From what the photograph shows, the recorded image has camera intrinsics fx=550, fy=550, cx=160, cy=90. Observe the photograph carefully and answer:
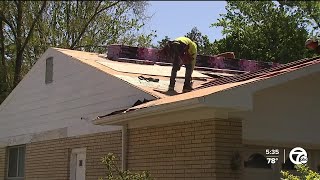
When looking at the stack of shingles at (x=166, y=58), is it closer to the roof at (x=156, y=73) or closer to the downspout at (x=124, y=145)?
the roof at (x=156, y=73)

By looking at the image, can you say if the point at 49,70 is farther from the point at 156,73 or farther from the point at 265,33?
the point at 265,33

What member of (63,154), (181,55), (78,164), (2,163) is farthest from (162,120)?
(2,163)

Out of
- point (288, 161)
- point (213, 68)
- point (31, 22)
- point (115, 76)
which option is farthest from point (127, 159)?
point (31, 22)

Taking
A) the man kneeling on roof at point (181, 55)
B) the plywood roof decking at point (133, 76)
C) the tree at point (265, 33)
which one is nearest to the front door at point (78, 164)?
the plywood roof decking at point (133, 76)

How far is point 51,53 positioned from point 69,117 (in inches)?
91.9

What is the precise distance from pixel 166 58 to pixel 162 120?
4341 millimetres

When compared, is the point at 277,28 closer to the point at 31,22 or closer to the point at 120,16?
the point at 120,16

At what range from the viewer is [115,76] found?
41.5ft

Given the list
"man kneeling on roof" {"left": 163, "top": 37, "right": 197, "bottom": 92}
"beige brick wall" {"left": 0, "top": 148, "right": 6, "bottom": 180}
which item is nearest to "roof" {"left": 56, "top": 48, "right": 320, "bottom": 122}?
"man kneeling on roof" {"left": 163, "top": 37, "right": 197, "bottom": 92}

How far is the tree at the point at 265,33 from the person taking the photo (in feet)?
112

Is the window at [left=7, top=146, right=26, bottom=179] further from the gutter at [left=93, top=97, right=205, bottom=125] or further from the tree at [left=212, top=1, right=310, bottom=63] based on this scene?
the tree at [left=212, top=1, right=310, bottom=63]

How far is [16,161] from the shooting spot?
17.3 meters

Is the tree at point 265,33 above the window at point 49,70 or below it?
above
